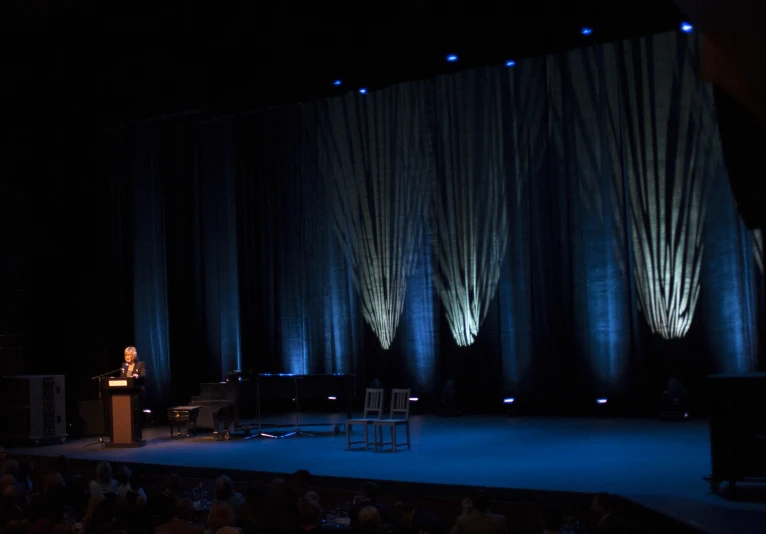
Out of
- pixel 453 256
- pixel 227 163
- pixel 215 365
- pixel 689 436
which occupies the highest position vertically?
pixel 227 163

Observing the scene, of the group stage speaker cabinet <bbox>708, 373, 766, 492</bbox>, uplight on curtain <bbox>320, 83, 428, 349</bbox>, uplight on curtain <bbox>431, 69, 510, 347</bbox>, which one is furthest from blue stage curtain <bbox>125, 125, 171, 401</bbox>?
stage speaker cabinet <bbox>708, 373, 766, 492</bbox>

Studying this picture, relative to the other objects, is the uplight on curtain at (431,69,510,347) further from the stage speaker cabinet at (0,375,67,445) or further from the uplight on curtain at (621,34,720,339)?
the stage speaker cabinet at (0,375,67,445)

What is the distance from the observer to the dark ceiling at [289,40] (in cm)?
941

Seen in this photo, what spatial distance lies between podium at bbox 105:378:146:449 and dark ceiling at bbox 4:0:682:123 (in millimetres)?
3896

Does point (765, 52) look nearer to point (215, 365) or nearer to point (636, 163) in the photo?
point (636, 163)

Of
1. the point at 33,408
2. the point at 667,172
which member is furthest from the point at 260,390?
the point at 667,172

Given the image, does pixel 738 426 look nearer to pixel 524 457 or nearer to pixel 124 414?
pixel 524 457

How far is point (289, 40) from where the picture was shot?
1013 centimetres

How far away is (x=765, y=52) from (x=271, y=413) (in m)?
12.9

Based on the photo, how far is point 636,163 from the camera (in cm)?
1133

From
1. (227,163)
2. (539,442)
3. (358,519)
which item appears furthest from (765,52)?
(227,163)

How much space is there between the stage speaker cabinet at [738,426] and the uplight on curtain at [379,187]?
7.56m

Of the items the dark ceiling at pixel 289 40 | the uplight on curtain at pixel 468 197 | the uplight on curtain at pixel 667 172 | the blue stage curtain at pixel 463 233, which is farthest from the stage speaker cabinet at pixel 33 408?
the uplight on curtain at pixel 667 172

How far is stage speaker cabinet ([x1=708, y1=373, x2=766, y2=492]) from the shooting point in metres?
5.39
